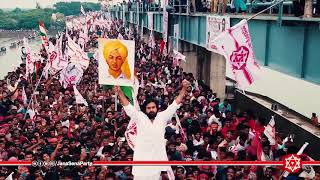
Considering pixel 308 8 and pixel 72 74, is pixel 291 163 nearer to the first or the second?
pixel 308 8

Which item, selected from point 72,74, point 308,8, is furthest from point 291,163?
point 72,74

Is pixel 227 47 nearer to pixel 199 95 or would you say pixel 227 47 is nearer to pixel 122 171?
pixel 122 171

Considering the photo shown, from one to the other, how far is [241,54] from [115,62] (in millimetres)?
2637

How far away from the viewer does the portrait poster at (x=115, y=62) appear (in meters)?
7.44

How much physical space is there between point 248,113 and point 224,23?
2.56 m

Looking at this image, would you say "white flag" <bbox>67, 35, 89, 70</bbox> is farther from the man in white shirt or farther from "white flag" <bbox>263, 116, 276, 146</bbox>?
the man in white shirt

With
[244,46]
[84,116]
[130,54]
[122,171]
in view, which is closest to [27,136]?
[84,116]

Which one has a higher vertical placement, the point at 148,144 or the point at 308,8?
the point at 308,8

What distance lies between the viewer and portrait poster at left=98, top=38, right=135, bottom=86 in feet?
24.4

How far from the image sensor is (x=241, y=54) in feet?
29.5

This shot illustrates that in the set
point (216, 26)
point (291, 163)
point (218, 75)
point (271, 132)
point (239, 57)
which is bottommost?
point (218, 75)

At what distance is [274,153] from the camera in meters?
9.77

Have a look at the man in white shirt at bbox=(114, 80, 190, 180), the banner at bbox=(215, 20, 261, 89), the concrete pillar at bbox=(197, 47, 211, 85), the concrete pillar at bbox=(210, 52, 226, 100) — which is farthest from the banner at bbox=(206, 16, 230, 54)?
the concrete pillar at bbox=(197, 47, 211, 85)

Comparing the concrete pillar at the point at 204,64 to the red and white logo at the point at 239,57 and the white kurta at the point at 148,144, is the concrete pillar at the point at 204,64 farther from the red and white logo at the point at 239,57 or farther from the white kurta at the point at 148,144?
the white kurta at the point at 148,144
